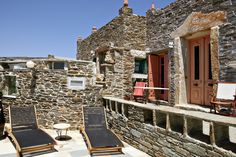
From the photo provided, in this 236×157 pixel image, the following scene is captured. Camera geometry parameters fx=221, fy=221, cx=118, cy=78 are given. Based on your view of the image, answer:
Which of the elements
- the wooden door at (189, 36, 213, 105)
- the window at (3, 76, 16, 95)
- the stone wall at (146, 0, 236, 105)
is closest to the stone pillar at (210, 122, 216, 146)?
the stone wall at (146, 0, 236, 105)

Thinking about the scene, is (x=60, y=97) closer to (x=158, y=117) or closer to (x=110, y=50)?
(x=110, y=50)

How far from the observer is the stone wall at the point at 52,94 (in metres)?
8.46

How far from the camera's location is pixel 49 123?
8.49 m

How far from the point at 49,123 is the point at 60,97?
3.56 ft

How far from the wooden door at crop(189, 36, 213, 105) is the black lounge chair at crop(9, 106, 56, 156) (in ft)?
17.2

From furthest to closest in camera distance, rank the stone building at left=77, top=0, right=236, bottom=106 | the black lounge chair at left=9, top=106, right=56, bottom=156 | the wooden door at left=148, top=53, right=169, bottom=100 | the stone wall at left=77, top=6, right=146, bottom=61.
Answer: the stone wall at left=77, top=6, right=146, bottom=61 < the wooden door at left=148, top=53, right=169, bottom=100 < the stone building at left=77, top=0, right=236, bottom=106 < the black lounge chair at left=9, top=106, right=56, bottom=156

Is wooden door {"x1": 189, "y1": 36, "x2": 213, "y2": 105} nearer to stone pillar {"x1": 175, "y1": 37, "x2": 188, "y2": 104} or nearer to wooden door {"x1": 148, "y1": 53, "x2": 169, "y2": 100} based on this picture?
stone pillar {"x1": 175, "y1": 37, "x2": 188, "y2": 104}

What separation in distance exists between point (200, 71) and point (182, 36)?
4.81 ft

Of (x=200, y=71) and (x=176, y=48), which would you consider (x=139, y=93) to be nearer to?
(x=176, y=48)

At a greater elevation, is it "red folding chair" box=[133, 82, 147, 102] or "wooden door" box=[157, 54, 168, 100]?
"wooden door" box=[157, 54, 168, 100]

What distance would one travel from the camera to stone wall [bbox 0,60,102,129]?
846 cm

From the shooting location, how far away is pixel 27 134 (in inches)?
253

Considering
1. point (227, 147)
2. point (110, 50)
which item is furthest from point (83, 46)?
point (227, 147)

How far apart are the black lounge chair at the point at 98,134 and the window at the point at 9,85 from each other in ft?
11.2
